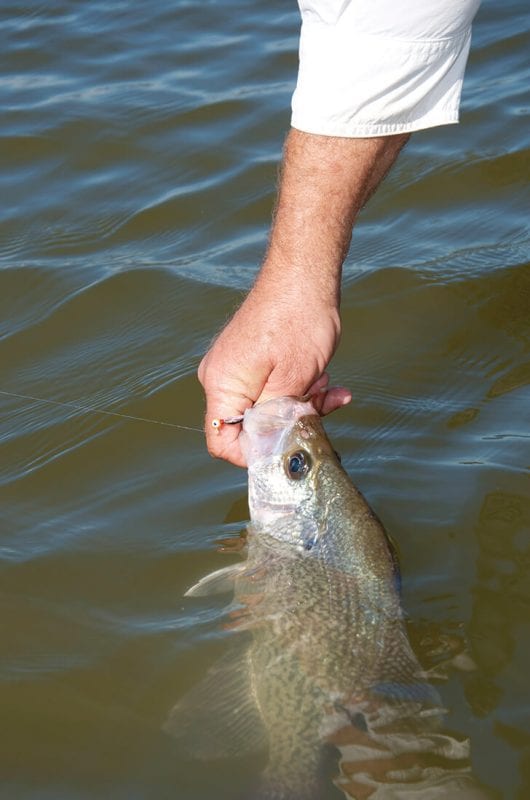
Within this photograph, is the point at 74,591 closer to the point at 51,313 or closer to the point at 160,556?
the point at 160,556

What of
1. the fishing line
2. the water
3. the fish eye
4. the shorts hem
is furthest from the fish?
the fishing line

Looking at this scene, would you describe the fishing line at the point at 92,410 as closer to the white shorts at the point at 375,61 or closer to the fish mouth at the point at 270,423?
the fish mouth at the point at 270,423

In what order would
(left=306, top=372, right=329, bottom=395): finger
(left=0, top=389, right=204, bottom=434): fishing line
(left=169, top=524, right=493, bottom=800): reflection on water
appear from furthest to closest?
1. (left=0, top=389, right=204, bottom=434): fishing line
2. (left=306, top=372, right=329, bottom=395): finger
3. (left=169, top=524, right=493, bottom=800): reflection on water

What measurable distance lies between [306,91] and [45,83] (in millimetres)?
5900

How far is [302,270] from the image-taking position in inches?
153

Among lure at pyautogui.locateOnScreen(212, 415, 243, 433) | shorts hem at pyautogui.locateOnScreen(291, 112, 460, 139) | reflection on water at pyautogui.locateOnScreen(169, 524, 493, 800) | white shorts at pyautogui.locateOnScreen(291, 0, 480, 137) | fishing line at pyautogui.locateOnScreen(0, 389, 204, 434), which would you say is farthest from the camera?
fishing line at pyautogui.locateOnScreen(0, 389, 204, 434)

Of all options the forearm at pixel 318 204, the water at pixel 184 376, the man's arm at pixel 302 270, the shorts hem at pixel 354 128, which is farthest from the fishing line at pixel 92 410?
the shorts hem at pixel 354 128

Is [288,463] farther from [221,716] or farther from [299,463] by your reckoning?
[221,716]

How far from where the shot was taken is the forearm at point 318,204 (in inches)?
150

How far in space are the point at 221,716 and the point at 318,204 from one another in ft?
5.53

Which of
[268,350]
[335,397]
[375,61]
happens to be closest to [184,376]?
[335,397]

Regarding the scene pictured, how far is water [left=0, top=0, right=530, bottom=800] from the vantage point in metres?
3.84

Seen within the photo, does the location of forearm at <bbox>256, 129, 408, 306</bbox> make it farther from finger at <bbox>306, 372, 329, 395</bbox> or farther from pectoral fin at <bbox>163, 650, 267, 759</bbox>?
pectoral fin at <bbox>163, 650, 267, 759</bbox>

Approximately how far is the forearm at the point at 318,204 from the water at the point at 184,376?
3.83ft
